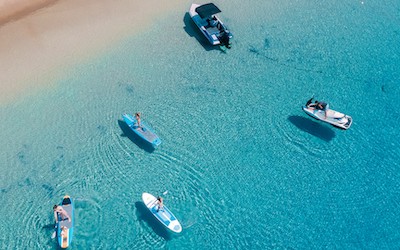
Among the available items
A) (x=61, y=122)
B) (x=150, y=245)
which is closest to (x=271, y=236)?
(x=150, y=245)

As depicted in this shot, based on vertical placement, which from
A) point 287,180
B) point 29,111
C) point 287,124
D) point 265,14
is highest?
point 265,14

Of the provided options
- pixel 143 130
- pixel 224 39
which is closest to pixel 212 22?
pixel 224 39

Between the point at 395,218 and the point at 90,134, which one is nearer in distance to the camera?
the point at 395,218

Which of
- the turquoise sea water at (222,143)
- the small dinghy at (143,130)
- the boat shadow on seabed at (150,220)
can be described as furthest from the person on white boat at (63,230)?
the small dinghy at (143,130)

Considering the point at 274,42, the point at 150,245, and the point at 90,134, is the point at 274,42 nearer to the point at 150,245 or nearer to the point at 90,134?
the point at 90,134

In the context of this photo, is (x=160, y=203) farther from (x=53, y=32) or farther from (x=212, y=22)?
(x=53, y=32)

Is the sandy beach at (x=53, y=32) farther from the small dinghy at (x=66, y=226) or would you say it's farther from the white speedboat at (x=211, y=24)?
the small dinghy at (x=66, y=226)
